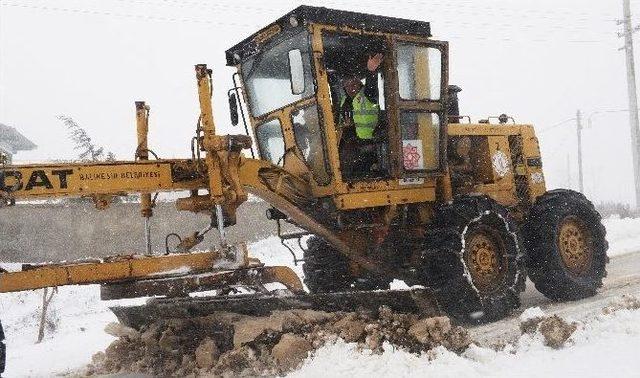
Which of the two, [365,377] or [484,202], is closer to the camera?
[365,377]

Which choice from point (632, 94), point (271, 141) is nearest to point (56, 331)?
point (271, 141)

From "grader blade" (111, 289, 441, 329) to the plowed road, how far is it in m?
0.82

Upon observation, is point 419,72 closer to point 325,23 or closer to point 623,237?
point 325,23

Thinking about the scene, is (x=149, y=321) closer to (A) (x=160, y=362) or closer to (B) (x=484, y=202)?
(A) (x=160, y=362)

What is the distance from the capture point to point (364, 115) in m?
6.31

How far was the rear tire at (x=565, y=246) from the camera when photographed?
686 cm

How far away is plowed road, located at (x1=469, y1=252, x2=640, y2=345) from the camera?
534 cm

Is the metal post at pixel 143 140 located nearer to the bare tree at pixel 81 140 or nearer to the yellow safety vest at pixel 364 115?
the yellow safety vest at pixel 364 115

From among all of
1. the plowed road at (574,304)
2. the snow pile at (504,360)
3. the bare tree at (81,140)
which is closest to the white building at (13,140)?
the bare tree at (81,140)

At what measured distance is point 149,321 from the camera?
5602 mm

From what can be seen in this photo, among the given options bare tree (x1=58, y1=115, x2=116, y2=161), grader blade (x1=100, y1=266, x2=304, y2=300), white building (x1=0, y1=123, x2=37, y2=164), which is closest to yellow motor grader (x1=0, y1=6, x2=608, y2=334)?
grader blade (x1=100, y1=266, x2=304, y2=300)

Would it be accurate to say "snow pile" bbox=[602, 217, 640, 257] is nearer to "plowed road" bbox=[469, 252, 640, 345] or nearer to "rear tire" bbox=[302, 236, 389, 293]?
"plowed road" bbox=[469, 252, 640, 345]

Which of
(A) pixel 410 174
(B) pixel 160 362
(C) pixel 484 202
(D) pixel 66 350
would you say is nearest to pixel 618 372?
(C) pixel 484 202

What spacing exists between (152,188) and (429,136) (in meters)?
3.04
